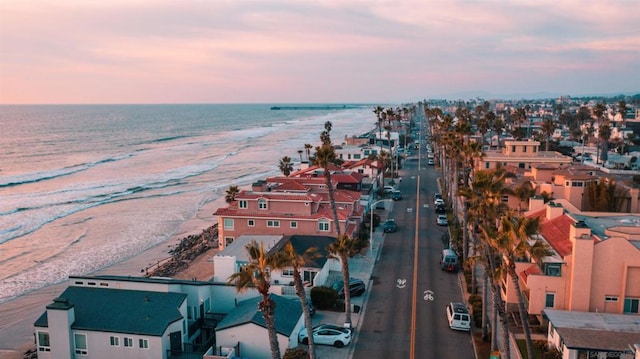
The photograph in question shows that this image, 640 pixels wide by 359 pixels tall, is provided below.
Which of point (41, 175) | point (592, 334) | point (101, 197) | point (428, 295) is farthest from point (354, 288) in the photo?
point (41, 175)

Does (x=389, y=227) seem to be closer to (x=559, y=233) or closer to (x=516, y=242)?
(x=559, y=233)

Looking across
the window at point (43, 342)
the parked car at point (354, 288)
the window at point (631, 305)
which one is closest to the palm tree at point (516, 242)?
the window at point (631, 305)

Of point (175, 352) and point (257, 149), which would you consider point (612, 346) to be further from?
point (257, 149)

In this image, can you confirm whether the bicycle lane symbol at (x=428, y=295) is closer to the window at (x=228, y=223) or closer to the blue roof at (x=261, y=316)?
the blue roof at (x=261, y=316)

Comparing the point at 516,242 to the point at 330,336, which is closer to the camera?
the point at 516,242

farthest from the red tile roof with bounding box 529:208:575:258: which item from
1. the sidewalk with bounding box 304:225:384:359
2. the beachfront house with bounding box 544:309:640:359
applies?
the sidewalk with bounding box 304:225:384:359

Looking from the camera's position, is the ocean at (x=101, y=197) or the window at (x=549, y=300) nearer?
the window at (x=549, y=300)
